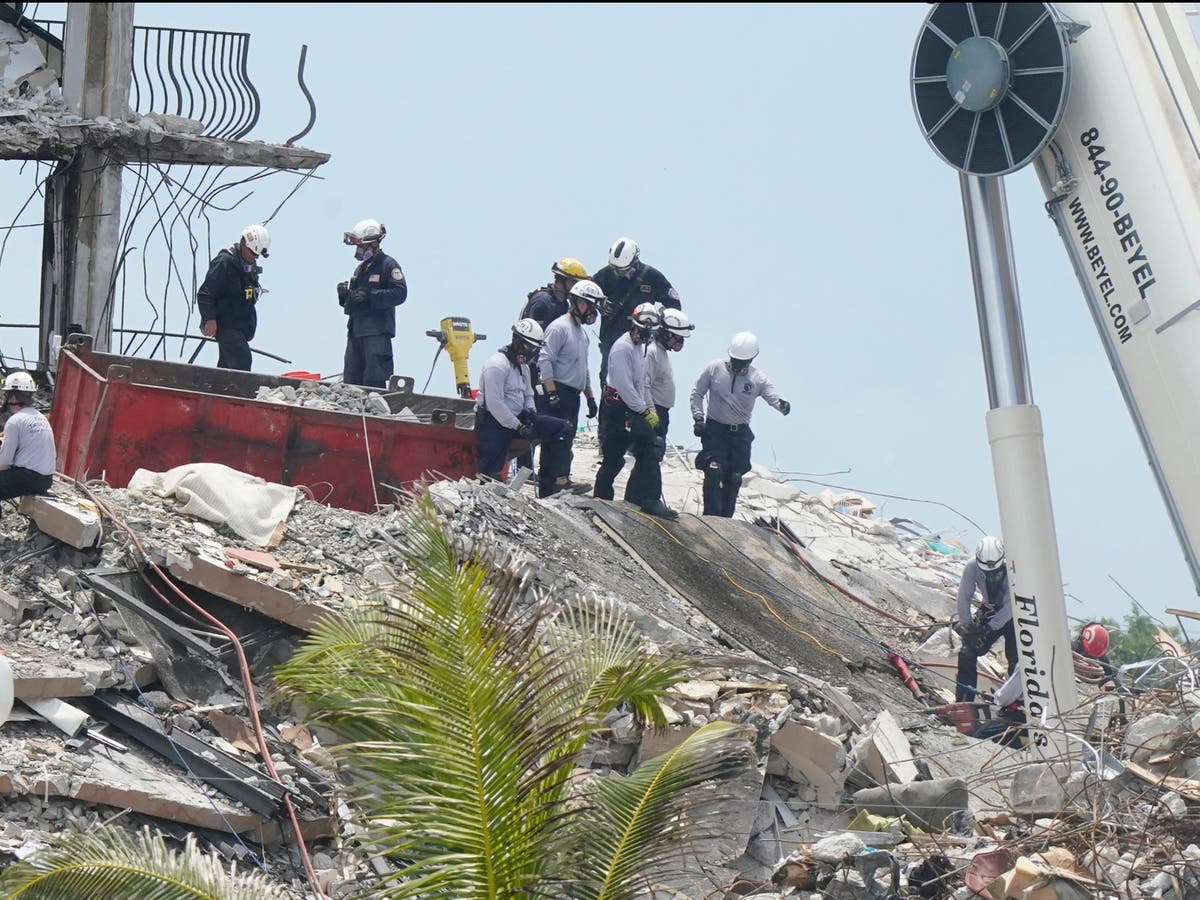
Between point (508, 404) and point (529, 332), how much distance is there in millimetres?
615

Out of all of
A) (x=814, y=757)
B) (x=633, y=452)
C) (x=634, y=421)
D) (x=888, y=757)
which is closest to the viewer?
(x=814, y=757)

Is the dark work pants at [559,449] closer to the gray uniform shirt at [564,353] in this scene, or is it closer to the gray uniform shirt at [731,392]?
the gray uniform shirt at [564,353]

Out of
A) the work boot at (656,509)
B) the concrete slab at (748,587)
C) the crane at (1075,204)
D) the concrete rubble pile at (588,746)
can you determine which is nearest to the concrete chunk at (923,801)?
the concrete rubble pile at (588,746)

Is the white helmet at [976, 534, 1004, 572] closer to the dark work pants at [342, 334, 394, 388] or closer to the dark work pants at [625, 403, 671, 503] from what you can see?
the dark work pants at [625, 403, 671, 503]

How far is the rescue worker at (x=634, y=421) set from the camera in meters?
14.3

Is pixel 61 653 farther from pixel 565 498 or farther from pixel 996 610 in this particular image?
pixel 996 610

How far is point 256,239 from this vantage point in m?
14.9

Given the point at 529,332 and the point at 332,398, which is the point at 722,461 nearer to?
the point at 529,332

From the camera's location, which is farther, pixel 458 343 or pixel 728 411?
pixel 458 343

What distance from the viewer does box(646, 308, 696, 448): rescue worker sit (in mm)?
14594

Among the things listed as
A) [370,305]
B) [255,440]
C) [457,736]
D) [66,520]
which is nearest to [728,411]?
[370,305]

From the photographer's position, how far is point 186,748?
10.1 metres

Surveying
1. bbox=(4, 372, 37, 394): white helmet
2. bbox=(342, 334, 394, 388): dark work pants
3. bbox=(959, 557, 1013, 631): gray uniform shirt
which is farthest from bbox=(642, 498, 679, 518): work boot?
bbox=(4, 372, 37, 394): white helmet

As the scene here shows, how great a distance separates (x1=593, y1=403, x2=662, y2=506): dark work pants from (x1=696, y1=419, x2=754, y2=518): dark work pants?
910 mm
